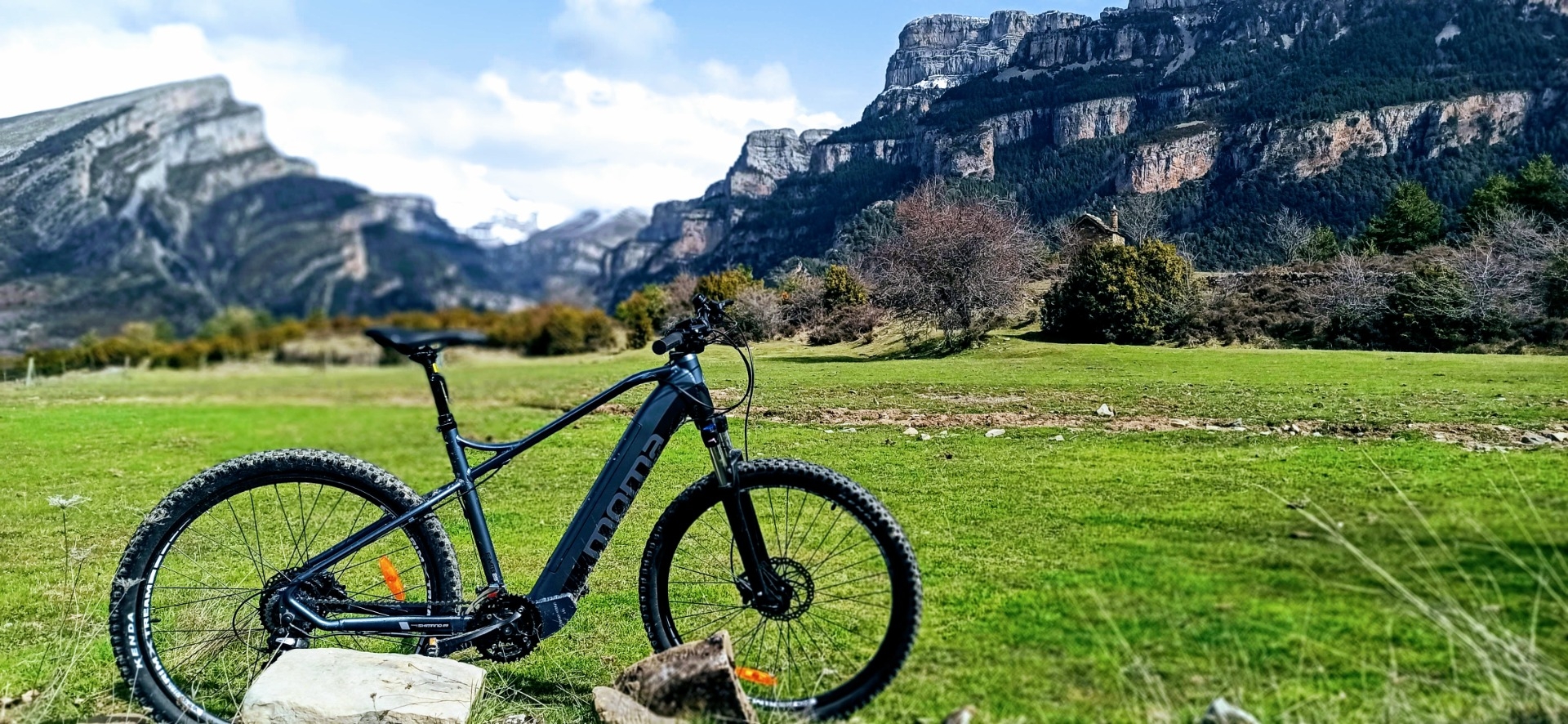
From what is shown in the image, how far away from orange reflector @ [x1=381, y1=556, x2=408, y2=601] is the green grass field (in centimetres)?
38

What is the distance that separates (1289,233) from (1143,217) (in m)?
0.58

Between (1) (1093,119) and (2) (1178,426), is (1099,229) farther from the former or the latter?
(2) (1178,426)

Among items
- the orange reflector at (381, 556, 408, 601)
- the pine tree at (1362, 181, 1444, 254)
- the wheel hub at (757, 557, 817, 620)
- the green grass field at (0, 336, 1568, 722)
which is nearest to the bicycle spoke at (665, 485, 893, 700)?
the wheel hub at (757, 557, 817, 620)

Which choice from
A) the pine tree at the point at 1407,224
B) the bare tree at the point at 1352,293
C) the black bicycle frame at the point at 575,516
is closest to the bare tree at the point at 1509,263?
the pine tree at the point at 1407,224

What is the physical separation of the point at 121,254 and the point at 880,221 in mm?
3725

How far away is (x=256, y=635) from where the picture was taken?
4.00 metres

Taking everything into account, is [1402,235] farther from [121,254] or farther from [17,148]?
[17,148]

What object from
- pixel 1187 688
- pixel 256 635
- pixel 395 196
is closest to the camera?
pixel 1187 688

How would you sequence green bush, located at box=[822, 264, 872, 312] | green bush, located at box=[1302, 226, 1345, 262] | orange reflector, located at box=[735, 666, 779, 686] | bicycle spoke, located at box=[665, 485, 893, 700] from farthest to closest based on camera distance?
green bush, located at box=[822, 264, 872, 312], green bush, located at box=[1302, 226, 1345, 262], orange reflector, located at box=[735, 666, 779, 686], bicycle spoke, located at box=[665, 485, 893, 700]

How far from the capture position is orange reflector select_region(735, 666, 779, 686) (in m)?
3.42

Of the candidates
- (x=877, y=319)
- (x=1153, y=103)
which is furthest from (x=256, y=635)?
(x=1153, y=103)

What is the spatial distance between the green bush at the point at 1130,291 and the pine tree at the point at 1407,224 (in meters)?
0.71

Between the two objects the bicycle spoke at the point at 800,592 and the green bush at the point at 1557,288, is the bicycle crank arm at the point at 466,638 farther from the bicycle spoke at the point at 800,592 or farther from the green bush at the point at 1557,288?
the green bush at the point at 1557,288

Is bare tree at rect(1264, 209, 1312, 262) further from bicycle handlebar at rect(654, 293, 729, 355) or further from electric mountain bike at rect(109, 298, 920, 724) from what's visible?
bicycle handlebar at rect(654, 293, 729, 355)
